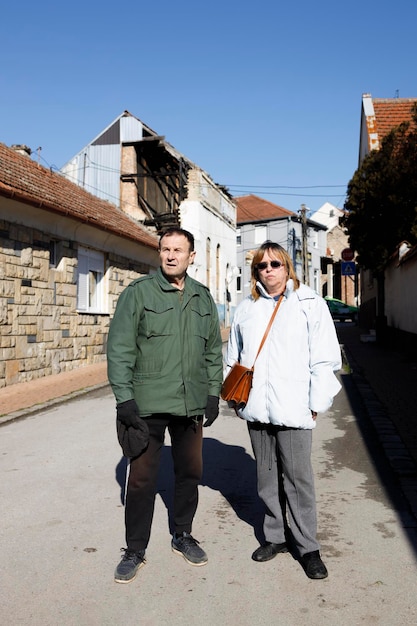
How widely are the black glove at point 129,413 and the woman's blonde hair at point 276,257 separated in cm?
103

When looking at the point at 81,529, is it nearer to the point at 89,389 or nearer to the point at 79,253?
the point at 89,389

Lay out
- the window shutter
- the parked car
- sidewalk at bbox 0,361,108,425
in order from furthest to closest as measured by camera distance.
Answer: the parked car < the window shutter < sidewalk at bbox 0,361,108,425

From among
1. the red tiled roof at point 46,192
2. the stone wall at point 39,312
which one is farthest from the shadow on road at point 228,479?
the red tiled roof at point 46,192

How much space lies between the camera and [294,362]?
3764 millimetres

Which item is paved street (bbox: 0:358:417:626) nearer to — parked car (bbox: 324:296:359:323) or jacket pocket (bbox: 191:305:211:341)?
jacket pocket (bbox: 191:305:211:341)

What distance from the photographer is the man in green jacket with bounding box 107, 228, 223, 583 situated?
143 inches

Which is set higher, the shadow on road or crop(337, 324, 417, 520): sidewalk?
crop(337, 324, 417, 520): sidewalk

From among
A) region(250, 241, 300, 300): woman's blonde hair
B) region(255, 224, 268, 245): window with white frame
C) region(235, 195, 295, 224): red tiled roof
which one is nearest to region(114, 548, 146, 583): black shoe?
region(250, 241, 300, 300): woman's blonde hair

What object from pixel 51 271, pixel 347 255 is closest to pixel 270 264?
pixel 51 271

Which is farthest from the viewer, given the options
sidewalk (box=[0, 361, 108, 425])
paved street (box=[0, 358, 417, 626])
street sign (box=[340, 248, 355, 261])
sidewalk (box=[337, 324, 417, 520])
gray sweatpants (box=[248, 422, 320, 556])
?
street sign (box=[340, 248, 355, 261])

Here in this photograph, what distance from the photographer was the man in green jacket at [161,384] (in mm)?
3639

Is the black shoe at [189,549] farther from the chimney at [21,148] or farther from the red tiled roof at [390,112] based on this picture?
the red tiled roof at [390,112]

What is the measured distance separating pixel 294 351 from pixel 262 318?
29 cm

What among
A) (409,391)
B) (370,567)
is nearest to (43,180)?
(409,391)
